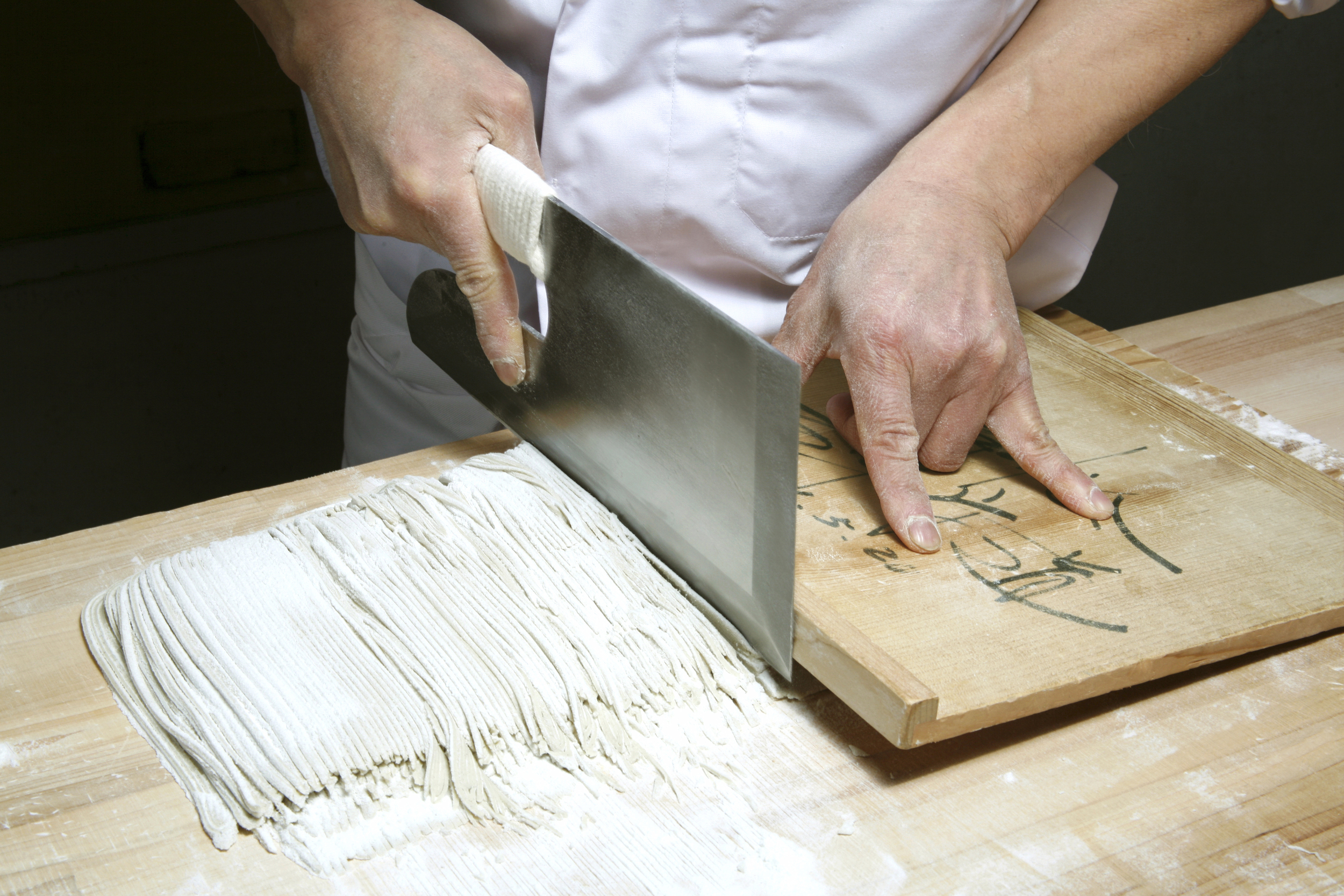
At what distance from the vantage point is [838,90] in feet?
3.05

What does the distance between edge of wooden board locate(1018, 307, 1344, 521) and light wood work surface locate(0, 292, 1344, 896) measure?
153 millimetres

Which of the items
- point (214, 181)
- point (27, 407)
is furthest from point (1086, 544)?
point (27, 407)

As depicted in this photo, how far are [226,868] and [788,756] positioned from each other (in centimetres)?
35

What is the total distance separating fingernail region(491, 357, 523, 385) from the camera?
91cm

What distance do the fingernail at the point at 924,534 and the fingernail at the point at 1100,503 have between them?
138mm

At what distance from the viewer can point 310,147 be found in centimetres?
213

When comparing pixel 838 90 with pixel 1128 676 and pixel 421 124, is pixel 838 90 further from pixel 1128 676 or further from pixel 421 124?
pixel 1128 676

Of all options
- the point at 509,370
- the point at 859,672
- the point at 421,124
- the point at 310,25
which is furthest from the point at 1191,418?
the point at 310,25

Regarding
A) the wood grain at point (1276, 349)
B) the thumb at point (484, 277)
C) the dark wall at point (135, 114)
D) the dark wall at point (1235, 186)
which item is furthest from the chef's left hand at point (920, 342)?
the dark wall at point (1235, 186)

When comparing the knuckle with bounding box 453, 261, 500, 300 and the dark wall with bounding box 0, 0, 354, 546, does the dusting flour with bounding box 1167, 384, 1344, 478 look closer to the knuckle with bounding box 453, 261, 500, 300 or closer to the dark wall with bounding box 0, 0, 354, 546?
the knuckle with bounding box 453, 261, 500, 300

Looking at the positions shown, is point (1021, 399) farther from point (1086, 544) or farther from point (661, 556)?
point (661, 556)

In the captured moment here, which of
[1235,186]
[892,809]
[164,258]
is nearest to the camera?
[892,809]

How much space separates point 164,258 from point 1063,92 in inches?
67.5

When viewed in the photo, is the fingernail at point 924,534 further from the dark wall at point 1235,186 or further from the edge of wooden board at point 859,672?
the dark wall at point 1235,186
